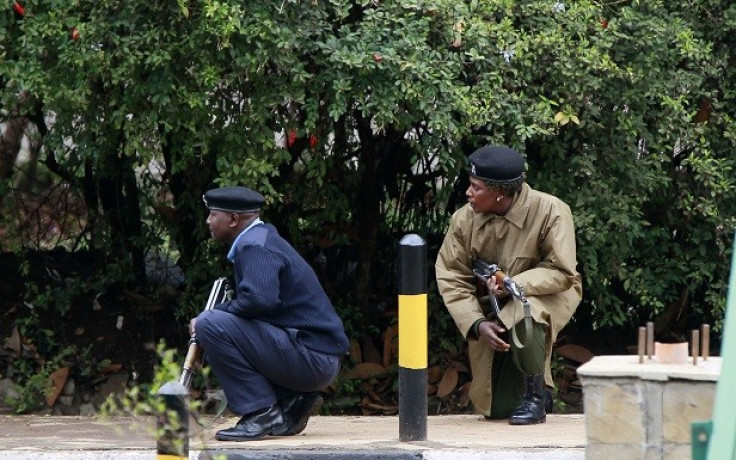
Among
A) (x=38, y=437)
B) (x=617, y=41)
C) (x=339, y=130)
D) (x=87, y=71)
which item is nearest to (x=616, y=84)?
(x=617, y=41)

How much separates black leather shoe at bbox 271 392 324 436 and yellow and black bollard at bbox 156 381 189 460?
83.3 inches

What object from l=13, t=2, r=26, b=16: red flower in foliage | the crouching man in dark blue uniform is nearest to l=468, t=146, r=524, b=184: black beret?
the crouching man in dark blue uniform

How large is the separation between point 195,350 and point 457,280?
1456 mm

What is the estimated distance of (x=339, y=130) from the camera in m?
8.42

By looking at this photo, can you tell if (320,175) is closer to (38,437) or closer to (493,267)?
(493,267)

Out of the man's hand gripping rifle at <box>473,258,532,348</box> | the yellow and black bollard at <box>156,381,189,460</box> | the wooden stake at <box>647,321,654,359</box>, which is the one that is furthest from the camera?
the man's hand gripping rifle at <box>473,258,532,348</box>

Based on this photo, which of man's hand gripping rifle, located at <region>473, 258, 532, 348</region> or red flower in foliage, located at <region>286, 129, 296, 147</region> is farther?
red flower in foliage, located at <region>286, 129, 296, 147</region>

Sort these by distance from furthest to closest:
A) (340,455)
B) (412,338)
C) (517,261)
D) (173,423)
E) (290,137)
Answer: (290,137), (517,261), (412,338), (340,455), (173,423)

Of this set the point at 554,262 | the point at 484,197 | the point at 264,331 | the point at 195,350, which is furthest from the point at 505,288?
the point at 195,350

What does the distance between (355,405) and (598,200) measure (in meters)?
2.14

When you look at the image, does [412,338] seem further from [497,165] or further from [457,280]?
[497,165]

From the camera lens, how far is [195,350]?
6430 millimetres

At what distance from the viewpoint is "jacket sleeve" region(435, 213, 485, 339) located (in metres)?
7.03

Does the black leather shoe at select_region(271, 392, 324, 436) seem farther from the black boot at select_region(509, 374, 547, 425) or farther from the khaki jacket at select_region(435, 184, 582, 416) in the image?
the black boot at select_region(509, 374, 547, 425)
